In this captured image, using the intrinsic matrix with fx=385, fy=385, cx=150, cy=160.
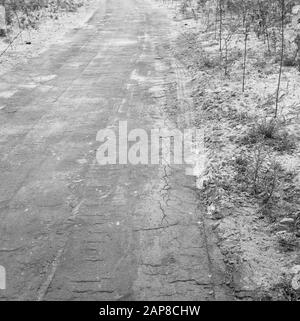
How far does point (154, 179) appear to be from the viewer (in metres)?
5.75

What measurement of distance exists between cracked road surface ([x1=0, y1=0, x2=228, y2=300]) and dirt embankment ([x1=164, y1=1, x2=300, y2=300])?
0.29m

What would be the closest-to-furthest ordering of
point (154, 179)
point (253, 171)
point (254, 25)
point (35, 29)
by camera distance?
point (253, 171) → point (154, 179) → point (254, 25) → point (35, 29)

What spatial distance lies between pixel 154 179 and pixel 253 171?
1439mm

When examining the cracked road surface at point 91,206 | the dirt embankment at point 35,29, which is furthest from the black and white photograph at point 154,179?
the dirt embankment at point 35,29

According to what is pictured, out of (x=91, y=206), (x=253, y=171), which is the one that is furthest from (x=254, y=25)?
(x=91, y=206)

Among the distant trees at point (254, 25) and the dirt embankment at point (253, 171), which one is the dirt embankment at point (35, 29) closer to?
the distant trees at point (254, 25)

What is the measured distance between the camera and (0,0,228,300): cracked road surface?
155 inches

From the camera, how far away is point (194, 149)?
6555 mm

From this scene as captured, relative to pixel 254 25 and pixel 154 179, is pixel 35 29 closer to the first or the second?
pixel 254 25

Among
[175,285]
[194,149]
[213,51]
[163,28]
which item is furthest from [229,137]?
[163,28]

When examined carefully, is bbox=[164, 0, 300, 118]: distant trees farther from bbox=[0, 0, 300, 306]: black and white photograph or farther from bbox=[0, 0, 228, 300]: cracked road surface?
bbox=[0, 0, 228, 300]: cracked road surface

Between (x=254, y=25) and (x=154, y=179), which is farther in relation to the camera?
(x=254, y=25)

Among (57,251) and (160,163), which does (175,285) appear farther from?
(160,163)

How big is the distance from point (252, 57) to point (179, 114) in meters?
3.63
